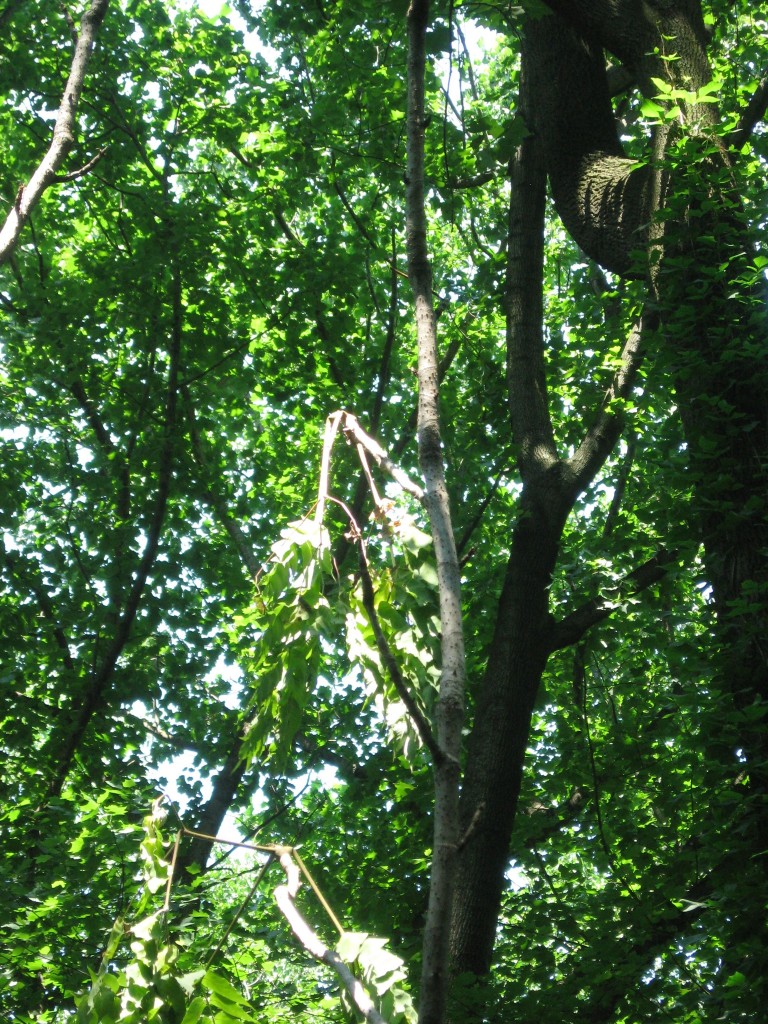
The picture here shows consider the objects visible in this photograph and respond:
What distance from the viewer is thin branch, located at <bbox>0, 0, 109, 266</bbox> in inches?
117

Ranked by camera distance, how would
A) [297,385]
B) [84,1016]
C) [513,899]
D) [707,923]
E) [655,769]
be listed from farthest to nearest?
[297,385] → [513,899] → [655,769] → [707,923] → [84,1016]

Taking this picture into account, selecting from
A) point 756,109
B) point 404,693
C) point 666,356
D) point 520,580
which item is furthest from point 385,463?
point 756,109

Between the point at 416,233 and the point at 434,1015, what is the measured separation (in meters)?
1.54

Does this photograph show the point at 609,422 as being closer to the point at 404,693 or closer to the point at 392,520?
the point at 392,520

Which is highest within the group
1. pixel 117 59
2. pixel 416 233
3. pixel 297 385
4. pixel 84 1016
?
pixel 117 59

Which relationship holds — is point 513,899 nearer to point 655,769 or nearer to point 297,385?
point 655,769

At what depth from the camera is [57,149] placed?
3145 mm

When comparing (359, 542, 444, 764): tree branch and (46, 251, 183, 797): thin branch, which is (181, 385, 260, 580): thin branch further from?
(359, 542, 444, 764): tree branch

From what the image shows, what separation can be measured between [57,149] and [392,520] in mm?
1914

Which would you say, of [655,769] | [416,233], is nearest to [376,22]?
[416,233]

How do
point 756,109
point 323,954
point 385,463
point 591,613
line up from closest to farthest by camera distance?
point 323,954 < point 385,463 < point 591,613 < point 756,109

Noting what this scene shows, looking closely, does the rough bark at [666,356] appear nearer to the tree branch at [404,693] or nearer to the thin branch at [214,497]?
the tree branch at [404,693]

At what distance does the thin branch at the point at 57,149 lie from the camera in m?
2.96

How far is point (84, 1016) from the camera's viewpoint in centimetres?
184
